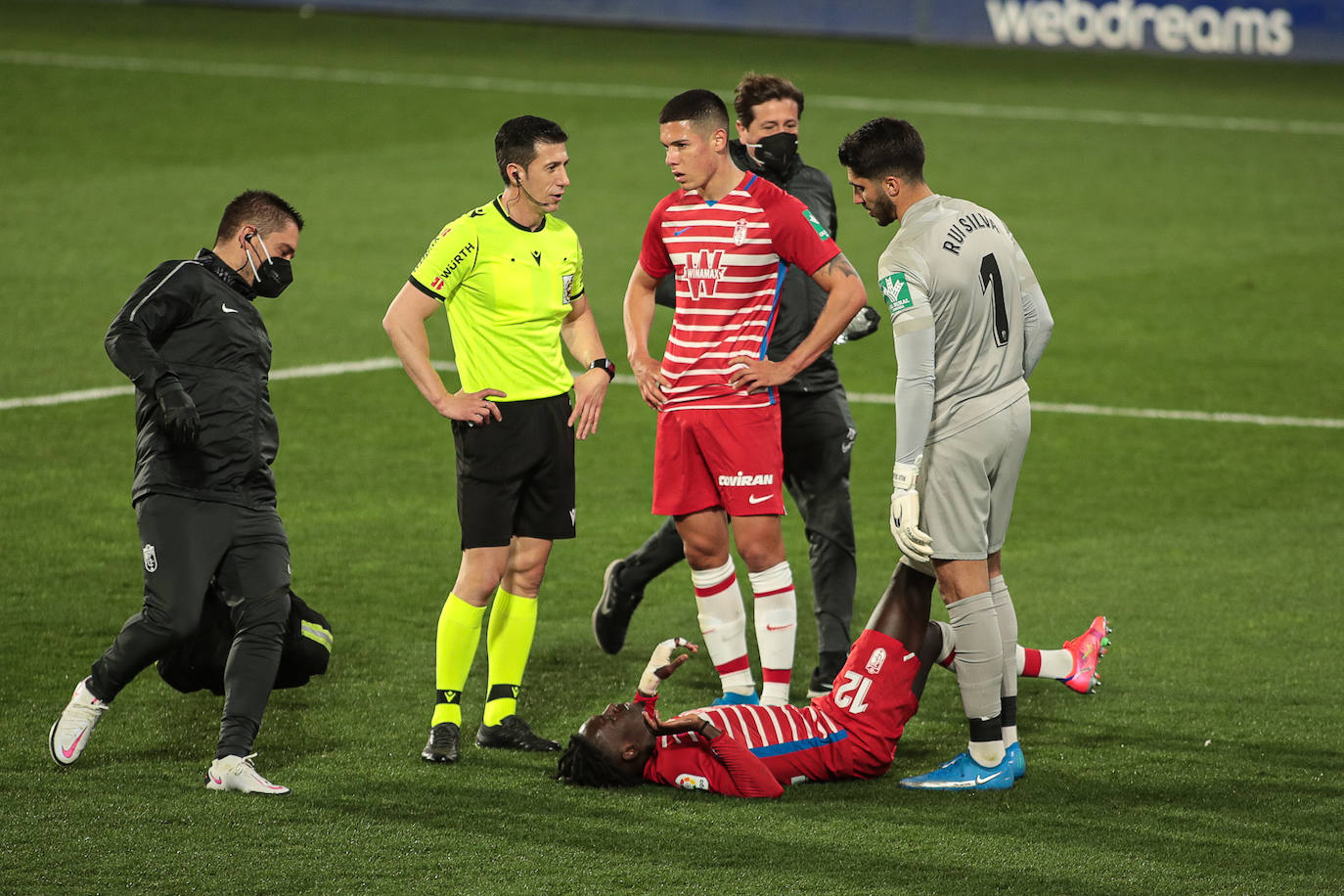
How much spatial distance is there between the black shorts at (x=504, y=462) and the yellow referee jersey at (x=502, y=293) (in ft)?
0.27

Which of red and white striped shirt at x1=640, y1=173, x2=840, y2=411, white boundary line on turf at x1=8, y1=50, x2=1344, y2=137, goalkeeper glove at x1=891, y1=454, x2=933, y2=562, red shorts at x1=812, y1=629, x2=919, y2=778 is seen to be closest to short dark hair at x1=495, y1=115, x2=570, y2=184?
red and white striped shirt at x1=640, y1=173, x2=840, y2=411

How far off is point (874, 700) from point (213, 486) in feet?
7.51

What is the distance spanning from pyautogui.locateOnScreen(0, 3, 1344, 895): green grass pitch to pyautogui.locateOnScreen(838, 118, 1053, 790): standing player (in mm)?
449

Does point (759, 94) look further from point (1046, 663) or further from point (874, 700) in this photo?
point (874, 700)

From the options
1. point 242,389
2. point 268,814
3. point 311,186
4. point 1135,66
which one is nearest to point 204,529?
point 242,389

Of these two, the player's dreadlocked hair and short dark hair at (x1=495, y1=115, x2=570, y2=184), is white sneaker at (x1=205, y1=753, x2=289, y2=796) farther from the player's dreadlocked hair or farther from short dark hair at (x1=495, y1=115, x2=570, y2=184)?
short dark hair at (x1=495, y1=115, x2=570, y2=184)

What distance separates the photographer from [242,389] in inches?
243

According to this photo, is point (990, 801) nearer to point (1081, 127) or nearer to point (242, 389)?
point (242, 389)

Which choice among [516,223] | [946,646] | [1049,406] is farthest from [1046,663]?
[1049,406]

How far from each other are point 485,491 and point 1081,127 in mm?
17833

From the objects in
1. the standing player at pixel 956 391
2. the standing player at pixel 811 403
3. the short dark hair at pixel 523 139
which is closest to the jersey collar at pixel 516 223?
the short dark hair at pixel 523 139

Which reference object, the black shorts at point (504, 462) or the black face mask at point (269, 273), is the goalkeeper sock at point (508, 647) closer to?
the black shorts at point (504, 462)

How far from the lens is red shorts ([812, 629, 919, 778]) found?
6.14m

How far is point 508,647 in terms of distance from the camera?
6668mm
